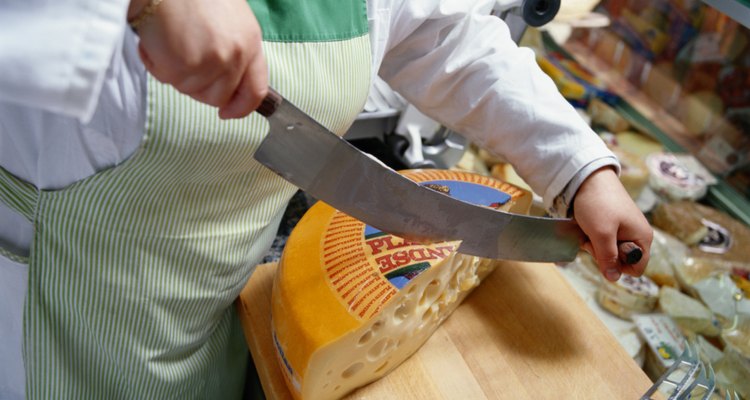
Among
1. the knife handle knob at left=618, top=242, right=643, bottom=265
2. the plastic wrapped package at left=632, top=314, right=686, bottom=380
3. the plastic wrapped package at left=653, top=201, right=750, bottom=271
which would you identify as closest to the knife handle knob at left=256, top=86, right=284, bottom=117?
the knife handle knob at left=618, top=242, right=643, bottom=265

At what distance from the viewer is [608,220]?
0.62 meters

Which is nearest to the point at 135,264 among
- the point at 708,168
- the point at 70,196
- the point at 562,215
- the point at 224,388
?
the point at 70,196

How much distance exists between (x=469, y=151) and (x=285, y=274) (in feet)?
1.87

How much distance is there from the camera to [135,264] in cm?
51

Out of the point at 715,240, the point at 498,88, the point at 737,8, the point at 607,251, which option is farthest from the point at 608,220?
the point at 715,240

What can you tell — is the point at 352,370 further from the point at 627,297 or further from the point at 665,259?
the point at 665,259

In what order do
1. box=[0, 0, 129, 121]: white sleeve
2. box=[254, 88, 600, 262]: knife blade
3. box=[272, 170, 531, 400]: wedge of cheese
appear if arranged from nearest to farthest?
1. box=[0, 0, 129, 121]: white sleeve
2. box=[254, 88, 600, 262]: knife blade
3. box=[272, 170, 531, 400]: wedge of cheese

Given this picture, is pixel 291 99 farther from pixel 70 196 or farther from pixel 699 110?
pixel 699 110

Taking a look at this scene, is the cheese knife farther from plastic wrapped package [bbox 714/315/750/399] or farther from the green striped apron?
plastic wrapped package [bbox 714/315/750/399]

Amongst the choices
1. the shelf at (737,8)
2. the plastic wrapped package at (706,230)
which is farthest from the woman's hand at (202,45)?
the plastic wrapped package at (706,230)

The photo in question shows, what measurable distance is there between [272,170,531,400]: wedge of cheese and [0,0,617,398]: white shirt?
0.09 m

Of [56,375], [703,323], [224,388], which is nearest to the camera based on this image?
[56,375]

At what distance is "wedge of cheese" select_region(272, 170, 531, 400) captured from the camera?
552mm

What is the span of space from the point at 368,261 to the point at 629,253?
0.87 ft
